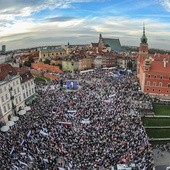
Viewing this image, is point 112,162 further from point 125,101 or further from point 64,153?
point 125,101

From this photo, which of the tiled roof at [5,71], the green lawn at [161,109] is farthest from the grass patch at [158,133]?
the tiled roof at [5,71]

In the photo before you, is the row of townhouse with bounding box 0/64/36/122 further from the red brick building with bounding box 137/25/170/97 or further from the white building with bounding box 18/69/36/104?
the red brick building with bounding box 137/25/170/97

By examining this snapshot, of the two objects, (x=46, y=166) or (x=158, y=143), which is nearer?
(x=46, y=166)

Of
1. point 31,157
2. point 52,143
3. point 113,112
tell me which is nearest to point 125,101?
point 113,112

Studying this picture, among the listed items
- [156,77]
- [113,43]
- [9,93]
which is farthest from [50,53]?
[9,93]

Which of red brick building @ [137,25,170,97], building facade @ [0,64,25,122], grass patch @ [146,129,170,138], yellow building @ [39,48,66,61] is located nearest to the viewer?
grass patch @ [146,129,170,138]

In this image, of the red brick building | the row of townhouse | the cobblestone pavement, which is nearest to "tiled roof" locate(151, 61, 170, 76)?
the red brick building
